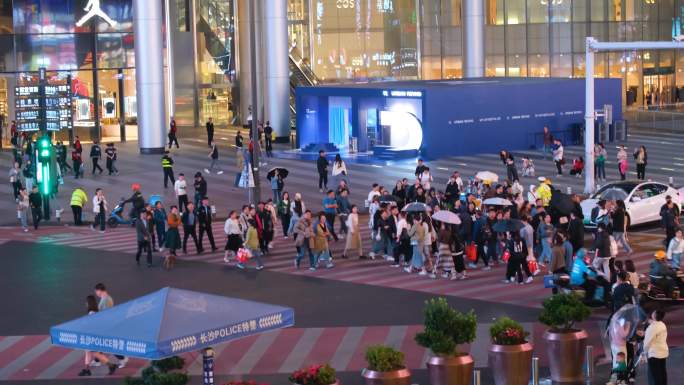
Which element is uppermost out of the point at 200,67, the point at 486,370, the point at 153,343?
the point at 200,67

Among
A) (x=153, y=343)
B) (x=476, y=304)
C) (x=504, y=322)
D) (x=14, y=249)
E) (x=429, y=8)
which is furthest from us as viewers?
(x=429, y=8)

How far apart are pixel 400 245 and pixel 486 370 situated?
953 cm

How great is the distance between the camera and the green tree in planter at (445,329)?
16656 millimetres

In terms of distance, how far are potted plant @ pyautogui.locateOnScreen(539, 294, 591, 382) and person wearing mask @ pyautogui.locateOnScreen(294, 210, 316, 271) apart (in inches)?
408

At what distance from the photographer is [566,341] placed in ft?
58.6

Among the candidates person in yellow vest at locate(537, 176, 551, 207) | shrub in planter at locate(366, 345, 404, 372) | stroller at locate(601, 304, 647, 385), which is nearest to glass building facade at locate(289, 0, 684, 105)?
person in yellow vest at locate(537, 176, 551, 207)

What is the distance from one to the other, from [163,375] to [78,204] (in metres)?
22.4

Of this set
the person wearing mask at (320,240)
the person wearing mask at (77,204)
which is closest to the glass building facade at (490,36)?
the person wearing mask at (77,204)

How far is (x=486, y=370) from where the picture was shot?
18.8 m

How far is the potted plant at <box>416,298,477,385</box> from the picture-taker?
54.7ft

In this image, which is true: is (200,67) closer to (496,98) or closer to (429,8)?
(429,8)

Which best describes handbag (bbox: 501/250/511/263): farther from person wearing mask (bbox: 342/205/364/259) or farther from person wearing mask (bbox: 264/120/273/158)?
person wearing mask (bbox: 264/120/273/158)

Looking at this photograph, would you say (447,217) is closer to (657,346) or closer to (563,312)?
(563,312)

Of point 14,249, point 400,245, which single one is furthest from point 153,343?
point 14,249
